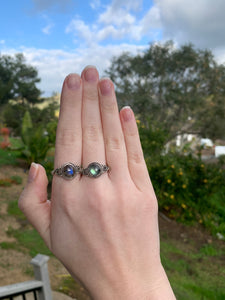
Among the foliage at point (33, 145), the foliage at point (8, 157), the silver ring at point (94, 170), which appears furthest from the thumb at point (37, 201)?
the foliage at point (8, 157)

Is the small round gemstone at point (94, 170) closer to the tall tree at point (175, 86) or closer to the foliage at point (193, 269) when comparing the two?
the foliage at point (193, 269)

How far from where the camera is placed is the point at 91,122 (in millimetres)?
906

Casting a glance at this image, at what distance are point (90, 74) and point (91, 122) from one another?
0.56ft

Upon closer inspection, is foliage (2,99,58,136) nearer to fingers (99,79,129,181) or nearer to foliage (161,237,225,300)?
foliage (161,237,225,300)

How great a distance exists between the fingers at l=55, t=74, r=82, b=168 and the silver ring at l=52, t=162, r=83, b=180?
29 millimetres

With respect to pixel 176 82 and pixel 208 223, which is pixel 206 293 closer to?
pixel 208 223

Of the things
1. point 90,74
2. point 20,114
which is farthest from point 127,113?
point 20,114

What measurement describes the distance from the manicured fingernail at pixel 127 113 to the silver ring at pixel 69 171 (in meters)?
0.26

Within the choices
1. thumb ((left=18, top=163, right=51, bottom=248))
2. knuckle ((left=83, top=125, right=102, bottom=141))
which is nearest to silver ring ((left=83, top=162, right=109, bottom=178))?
knuckle ((left=83, top=125, right=102, bottom=141))

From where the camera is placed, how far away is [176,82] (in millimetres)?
12852

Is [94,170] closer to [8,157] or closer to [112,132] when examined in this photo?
[112,132]

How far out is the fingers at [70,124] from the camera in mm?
857

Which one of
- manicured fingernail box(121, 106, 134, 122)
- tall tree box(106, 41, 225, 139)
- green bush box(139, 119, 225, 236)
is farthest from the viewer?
tall tree box(106, 41, 225, 139)

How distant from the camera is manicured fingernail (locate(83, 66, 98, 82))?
2.80ft
